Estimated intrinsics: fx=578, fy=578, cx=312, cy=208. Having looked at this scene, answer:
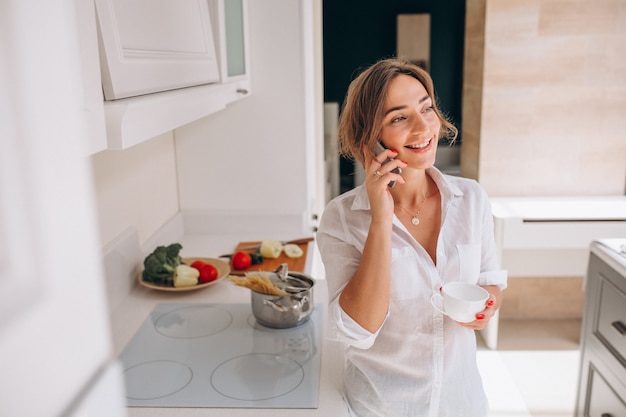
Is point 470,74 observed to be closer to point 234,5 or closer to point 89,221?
point 234,5

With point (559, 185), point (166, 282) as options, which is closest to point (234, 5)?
point (166, 282)

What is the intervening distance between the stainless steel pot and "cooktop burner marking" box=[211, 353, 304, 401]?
0.13 metres

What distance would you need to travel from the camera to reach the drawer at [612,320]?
2100 mm

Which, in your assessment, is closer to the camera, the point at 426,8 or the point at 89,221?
→ the point at 89,221

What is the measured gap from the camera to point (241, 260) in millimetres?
2014

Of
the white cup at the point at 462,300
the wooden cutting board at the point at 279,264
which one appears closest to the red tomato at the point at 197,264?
the wooden cutting board at the point at 279,264

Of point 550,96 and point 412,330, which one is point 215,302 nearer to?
point 412,330

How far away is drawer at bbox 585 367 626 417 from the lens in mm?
2094

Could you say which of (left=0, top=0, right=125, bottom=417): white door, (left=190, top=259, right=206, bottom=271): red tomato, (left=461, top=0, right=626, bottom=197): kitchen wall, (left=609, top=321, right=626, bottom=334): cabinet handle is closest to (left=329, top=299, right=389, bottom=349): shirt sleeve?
(left=190, top=259, right=206, bottom=271): red tomato

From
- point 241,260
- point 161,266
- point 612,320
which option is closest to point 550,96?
point 612,320

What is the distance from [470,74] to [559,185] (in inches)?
34.9

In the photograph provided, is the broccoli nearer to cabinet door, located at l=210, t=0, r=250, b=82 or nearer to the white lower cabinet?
cabinet door, located at l=210, t=0, r=250, b=82

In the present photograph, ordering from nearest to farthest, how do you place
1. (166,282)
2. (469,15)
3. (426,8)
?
(166,282) < (469,15) < (426,8)

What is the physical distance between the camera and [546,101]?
3.43 m
